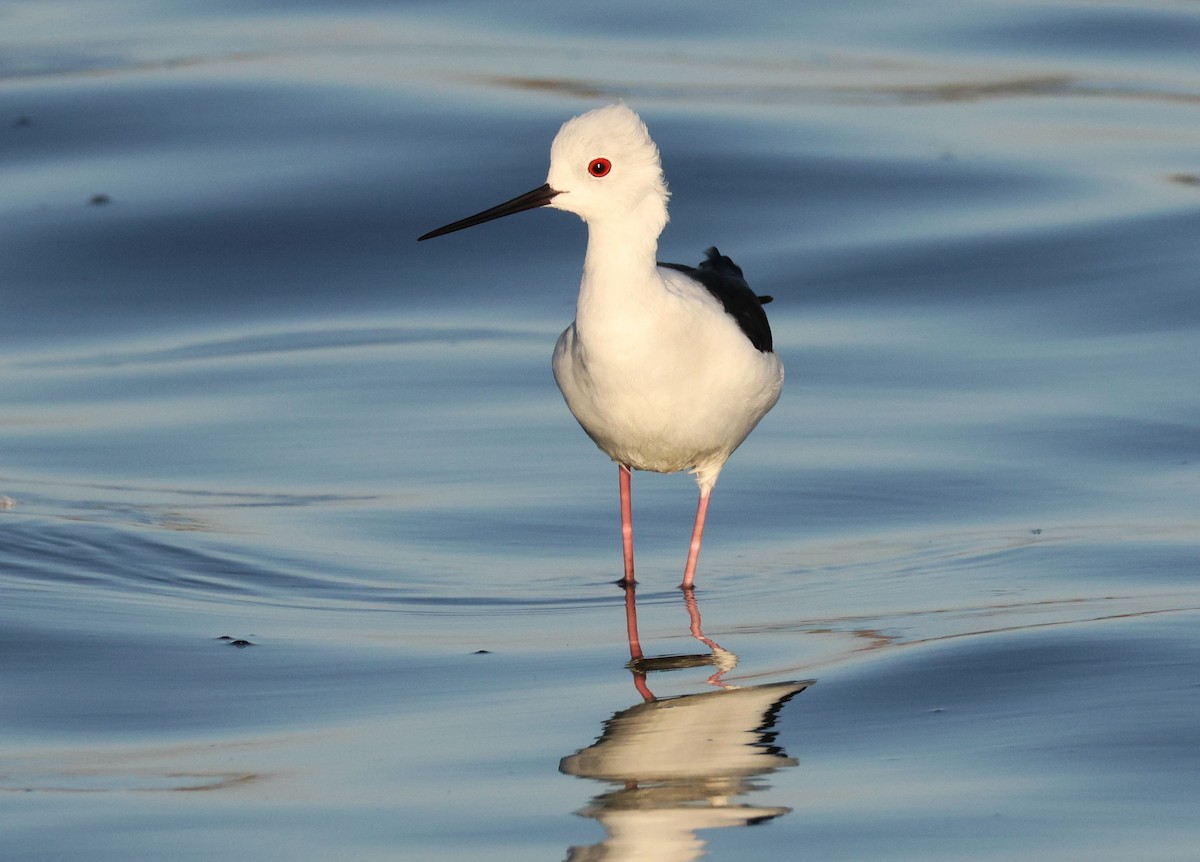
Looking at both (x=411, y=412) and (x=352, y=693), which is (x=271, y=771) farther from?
(x=411, y=412)

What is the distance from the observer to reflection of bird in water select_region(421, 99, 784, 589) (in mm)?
5992

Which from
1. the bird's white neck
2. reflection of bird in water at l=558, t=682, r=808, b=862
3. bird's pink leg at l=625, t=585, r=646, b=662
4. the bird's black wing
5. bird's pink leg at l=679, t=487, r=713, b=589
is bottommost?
reflection of bird in water at l=558, t=682, r=808, b=862

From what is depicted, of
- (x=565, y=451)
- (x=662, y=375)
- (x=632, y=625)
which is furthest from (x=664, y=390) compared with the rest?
(x=565, y=451)

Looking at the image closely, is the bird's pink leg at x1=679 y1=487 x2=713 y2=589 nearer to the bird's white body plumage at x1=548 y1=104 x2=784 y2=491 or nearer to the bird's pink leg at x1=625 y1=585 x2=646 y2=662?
the bird's pink leg at x1=625 y1=585 x2=646 y2=662

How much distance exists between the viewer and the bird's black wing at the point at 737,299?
6582mm

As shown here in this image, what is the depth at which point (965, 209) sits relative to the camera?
37.2 feet

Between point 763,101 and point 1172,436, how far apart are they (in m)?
5.82

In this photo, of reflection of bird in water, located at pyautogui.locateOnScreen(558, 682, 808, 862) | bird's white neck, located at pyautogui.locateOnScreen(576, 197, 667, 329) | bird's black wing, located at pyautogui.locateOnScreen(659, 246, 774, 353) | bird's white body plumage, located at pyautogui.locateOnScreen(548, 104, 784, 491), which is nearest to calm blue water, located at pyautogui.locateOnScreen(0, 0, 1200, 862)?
reflection of bird in water, located at pyautogui.locateOnScreen(558, 682, 808, 862)

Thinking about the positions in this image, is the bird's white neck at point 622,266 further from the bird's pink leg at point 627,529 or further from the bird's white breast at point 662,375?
the bird's pink leg at point 627,529

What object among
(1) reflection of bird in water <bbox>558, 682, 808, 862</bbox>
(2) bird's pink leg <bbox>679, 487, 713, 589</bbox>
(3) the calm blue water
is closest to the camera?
(1) reflection of bird in water <bbox>558, 682, 808, 862</bbox>

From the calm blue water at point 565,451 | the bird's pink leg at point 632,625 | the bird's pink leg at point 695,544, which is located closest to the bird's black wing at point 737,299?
the bird's pink leg at point 695,544

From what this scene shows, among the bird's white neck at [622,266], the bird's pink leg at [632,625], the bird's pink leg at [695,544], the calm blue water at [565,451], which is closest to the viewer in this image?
the calm blue water at [565,451]

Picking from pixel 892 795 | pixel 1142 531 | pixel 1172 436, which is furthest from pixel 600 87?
pixel 892 795

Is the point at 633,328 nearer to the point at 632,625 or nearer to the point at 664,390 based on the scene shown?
the point at 664,390
